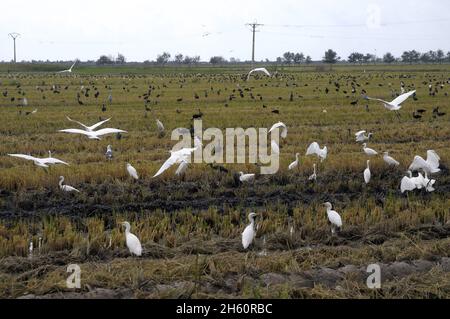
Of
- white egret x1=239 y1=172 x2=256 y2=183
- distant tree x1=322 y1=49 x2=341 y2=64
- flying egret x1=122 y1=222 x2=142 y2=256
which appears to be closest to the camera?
flying egret x1=122 y1=222 x2=142 y2=256

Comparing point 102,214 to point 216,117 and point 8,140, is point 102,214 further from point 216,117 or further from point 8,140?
point 216,117

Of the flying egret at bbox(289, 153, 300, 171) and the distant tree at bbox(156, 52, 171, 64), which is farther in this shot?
the distant tree at bbox(156, 52, 171, 64)

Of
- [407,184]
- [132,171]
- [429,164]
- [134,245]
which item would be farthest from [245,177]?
[134,245]

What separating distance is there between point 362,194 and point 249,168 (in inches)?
95.0

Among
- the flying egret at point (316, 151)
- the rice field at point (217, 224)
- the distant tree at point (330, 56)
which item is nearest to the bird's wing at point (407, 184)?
the rice field at point (217, 224)

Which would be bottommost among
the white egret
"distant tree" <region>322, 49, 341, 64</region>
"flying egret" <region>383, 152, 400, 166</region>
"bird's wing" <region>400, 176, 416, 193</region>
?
the white egret

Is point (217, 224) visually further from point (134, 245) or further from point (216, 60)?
point (216, 60)

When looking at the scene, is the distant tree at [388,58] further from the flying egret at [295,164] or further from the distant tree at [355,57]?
the flying egret at [295,164]

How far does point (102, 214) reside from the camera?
26.2 ft

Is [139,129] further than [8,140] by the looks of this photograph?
Yes

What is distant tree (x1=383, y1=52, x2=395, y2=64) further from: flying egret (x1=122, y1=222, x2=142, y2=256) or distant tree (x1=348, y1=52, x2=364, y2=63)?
flying egret (x1=122, y1=222, x2=142, y2=256)

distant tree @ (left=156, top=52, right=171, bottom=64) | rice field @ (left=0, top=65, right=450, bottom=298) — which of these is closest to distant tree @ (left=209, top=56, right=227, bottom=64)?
distant tree @ (left=156, top=52, right=171, bottom=64)

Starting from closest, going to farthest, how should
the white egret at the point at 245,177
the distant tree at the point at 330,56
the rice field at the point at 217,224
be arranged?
the rice field at the point at 217,224 → the white egret at the point at 245,177 → the distant tree at the point at 330,56
